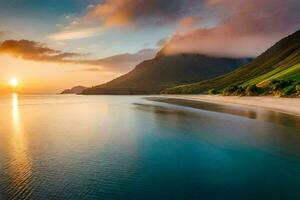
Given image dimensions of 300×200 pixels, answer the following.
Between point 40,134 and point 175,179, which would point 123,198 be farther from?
point 40,134

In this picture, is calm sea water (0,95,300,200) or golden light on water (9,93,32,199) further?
calm sea water (0,95,300,200)

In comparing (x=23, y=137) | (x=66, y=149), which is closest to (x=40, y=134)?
(x=23, y=137)

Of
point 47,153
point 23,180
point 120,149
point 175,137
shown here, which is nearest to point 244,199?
point 23,180

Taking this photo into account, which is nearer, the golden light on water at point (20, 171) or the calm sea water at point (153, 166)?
the golden light on water at point (20, 171)

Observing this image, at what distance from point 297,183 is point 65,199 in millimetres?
18384

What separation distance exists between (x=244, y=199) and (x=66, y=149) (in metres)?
27.1

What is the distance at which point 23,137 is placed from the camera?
55.5 metres

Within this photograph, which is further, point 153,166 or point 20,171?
point 153,166

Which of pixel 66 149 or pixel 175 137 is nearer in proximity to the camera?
pixel 66 149

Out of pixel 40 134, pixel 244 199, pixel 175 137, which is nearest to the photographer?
pixel 244 199

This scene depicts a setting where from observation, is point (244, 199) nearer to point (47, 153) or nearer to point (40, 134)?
point (47, 153)

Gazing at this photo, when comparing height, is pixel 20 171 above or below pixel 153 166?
above

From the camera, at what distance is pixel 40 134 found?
5922 centimetres

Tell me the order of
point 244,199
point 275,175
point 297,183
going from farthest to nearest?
point 275,175 < point 297,183 < point 244,199
